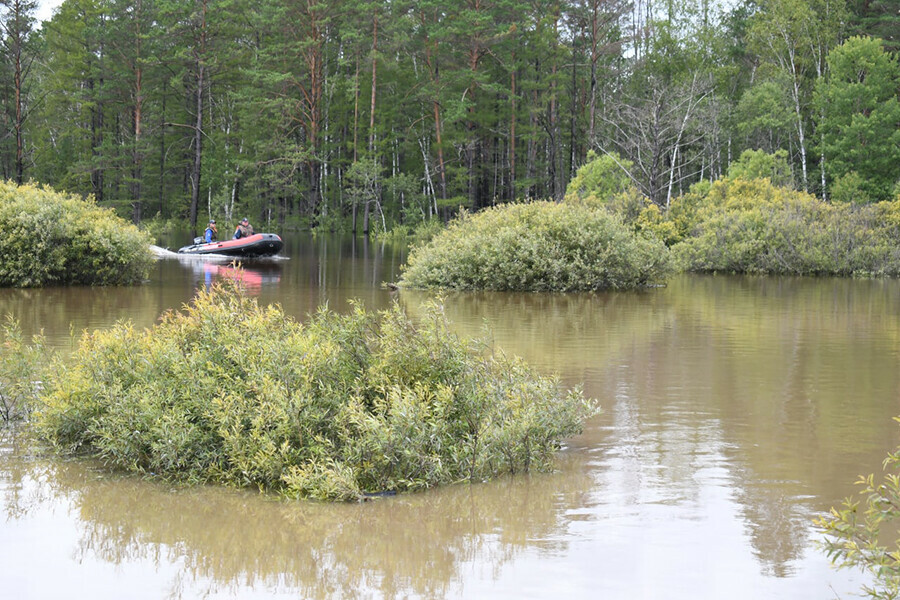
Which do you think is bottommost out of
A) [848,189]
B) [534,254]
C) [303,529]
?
Answer: [303,529]

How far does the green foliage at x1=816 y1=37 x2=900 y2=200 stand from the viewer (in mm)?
45625

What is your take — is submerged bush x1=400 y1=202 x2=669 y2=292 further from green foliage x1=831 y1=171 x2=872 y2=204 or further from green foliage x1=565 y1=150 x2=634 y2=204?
green foliage x1=831 y1=171 x2=872 y2=204

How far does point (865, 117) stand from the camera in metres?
46.1

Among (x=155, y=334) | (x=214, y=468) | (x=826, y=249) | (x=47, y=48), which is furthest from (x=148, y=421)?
(x=47, y=48)

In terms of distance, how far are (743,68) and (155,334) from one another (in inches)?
2249

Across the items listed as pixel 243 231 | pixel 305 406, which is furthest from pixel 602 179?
pixel 305 406

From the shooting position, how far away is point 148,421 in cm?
734

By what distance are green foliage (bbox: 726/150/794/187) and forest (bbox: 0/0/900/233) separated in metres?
4.00

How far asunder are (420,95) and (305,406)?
4808 centimetres

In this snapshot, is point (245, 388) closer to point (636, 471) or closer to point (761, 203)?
point (636, 471)

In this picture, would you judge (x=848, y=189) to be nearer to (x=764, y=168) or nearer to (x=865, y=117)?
(x=865, y=117)

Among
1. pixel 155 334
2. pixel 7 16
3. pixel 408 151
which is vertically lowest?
pixel 155 334

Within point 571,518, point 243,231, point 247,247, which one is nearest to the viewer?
point 571,518

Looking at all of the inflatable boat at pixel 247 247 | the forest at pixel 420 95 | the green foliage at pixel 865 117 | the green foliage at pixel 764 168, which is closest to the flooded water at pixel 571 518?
the inflatable boat at pixel 247 247
